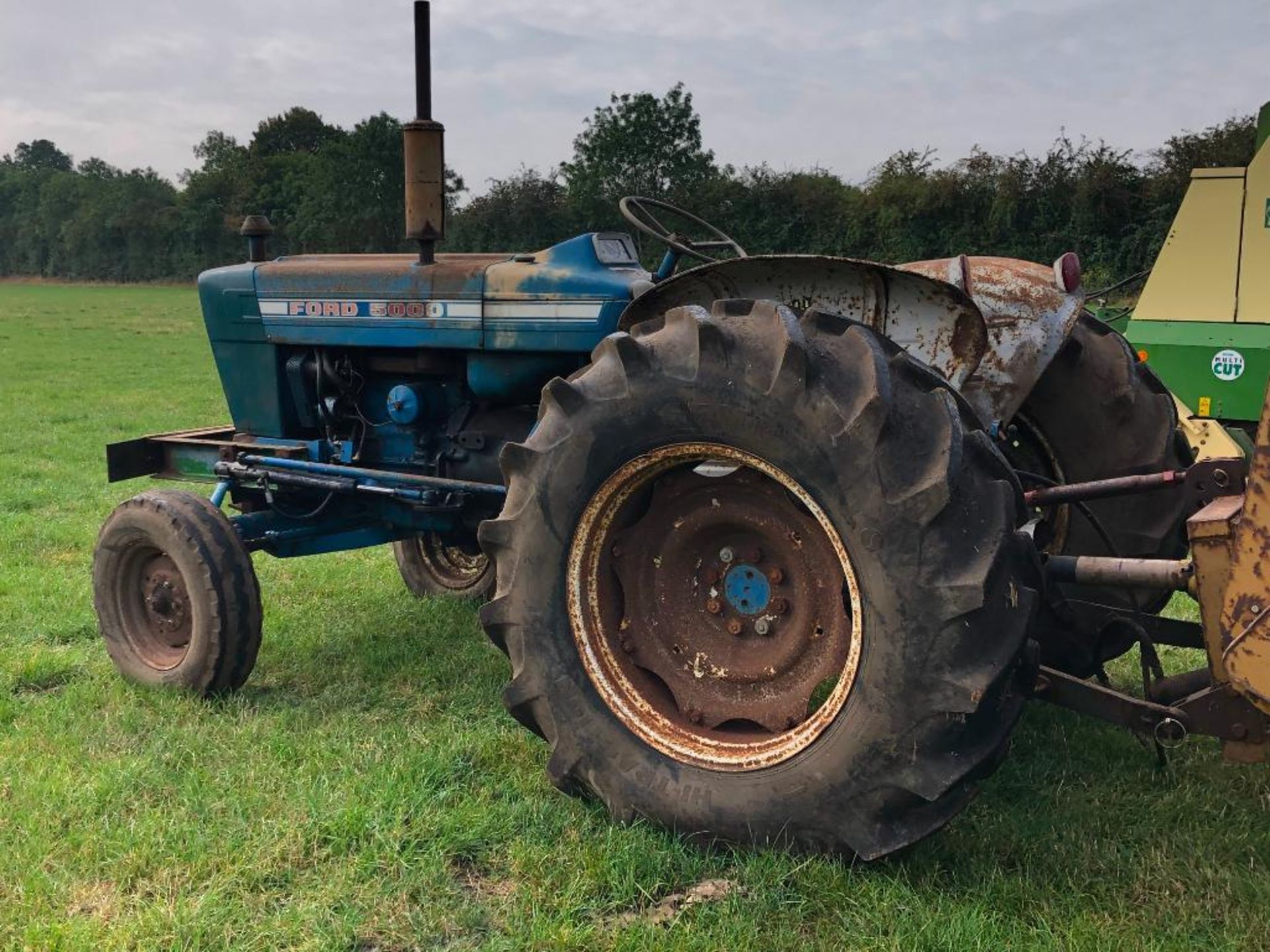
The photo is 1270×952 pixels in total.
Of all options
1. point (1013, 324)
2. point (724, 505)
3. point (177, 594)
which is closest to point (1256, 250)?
point (1013, 324)

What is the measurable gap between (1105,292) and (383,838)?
11.1 ft

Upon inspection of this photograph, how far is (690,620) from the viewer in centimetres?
283

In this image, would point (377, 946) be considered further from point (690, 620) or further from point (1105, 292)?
point (1105, 292)

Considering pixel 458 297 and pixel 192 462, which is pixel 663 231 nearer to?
pixel 458 297

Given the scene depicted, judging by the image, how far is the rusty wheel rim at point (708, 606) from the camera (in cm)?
262

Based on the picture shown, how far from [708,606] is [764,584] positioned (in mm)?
167

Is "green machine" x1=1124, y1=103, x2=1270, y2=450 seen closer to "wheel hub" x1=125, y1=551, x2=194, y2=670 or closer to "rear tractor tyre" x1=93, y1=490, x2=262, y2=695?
"rear tractor tyre" x1=93, y1=490, x2=262, y2=695

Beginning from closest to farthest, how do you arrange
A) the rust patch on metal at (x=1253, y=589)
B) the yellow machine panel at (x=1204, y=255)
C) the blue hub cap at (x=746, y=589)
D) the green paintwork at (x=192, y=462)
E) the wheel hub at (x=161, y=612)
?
the rust patch on metal at (x=1253, y=589)
the blue hub cap at (x=746, y=589)
the wheel hub at (x=161, y=612)
the green paintwork at (x=192, y=462)
the yellow machine panel at (x=1204, y=255)

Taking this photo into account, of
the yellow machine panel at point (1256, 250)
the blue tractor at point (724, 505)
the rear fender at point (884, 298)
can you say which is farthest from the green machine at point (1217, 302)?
the rear fender at point (884, 298)

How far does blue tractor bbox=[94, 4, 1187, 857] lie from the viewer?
2.27 meters

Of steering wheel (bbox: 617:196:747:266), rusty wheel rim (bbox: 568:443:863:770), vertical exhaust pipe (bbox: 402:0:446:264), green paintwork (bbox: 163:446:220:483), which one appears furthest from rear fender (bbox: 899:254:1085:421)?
green paintwork (bbox: 163:446:220:483)

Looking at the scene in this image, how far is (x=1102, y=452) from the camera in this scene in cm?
343

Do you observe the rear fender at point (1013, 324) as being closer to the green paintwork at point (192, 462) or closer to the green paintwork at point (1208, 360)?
the green paintwork at point (192, 462)

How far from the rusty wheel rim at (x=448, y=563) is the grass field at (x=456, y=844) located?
31.6 inches
